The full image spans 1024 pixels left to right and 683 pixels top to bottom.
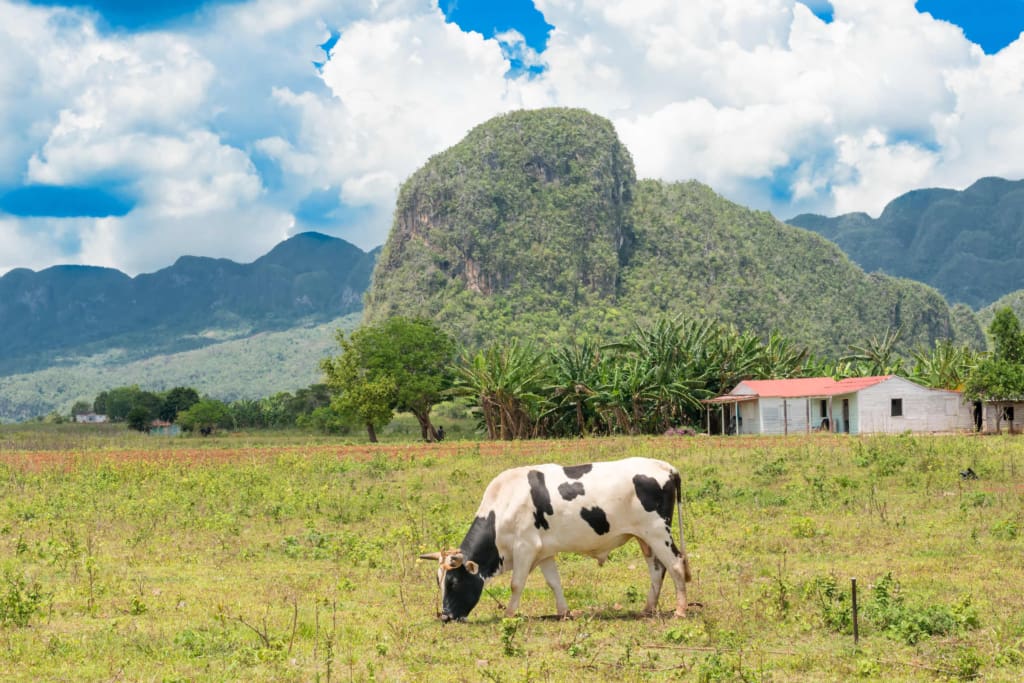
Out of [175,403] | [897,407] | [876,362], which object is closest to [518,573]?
[897,407]

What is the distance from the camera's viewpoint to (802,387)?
5112cm

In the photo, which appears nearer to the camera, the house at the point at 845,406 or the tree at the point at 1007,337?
the tree at the point at 1007,337

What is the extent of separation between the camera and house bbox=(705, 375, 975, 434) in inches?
1892

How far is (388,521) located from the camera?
748 inches

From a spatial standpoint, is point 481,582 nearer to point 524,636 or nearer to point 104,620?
point 524,636

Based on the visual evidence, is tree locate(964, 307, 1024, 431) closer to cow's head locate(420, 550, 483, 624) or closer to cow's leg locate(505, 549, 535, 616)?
cow's leg locate(505, 549, 535, 616)

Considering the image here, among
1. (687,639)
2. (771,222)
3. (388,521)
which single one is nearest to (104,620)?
(687,639)

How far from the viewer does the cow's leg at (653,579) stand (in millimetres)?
11133

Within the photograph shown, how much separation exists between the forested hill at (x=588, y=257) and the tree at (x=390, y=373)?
80.5 m

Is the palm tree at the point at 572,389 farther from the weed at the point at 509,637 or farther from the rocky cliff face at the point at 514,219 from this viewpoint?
the rocky cliff face at the point at 514,219

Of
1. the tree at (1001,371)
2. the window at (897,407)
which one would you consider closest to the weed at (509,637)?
the tree at (1001,371)

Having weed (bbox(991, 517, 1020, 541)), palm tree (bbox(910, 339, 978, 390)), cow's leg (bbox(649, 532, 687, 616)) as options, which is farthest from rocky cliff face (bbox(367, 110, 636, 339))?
cow's leg (bbox(649, 532, 687, 616))

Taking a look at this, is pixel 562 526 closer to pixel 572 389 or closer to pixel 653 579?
pixel 653 579

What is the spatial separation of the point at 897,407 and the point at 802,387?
4.85m
